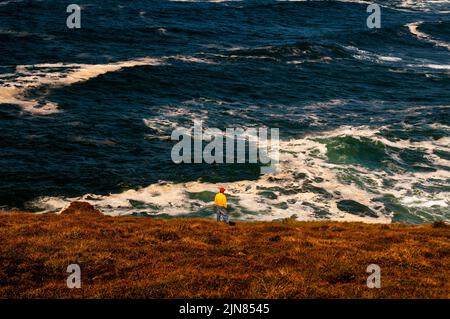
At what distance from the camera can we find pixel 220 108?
66.7 m

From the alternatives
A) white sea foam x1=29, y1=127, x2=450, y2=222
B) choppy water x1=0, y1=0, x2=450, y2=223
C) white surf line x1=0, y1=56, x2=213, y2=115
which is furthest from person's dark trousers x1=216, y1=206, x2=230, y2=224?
white surf line x1=0, y1=56, x2=213, y2=115

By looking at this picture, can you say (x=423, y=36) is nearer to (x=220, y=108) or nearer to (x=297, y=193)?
(x=220, y=108)

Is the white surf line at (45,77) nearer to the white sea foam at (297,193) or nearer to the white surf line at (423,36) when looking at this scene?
the white sea foam at (297,193)

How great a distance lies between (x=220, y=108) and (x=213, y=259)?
45270 mm

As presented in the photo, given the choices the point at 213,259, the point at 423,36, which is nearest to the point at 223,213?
the point at 213,259

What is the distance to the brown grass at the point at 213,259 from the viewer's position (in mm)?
18672

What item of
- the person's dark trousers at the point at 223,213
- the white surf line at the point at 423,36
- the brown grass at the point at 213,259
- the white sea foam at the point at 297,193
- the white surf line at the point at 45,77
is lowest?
the white sea foam at the point at 297,193

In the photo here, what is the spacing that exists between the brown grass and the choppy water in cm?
1255

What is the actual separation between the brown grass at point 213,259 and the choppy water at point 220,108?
1255 cm

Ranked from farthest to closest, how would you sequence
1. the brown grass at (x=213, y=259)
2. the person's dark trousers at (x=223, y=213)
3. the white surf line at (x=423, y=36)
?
the white surf line at (x=423, y=36) → the person's dark trousers at (x=223, y=213) → the brown grass at (x=213, y=259)

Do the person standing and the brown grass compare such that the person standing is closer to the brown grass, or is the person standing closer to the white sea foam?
the brown grass

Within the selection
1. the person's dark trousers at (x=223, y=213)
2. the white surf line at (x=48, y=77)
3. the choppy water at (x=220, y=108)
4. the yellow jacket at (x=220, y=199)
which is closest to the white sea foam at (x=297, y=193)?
the choppy water at (x=220, y=108)

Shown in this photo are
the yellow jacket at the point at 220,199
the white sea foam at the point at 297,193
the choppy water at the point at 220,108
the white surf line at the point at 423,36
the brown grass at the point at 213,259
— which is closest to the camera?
the brown grass at the point at 213,259

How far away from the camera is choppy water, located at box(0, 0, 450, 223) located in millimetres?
44500
